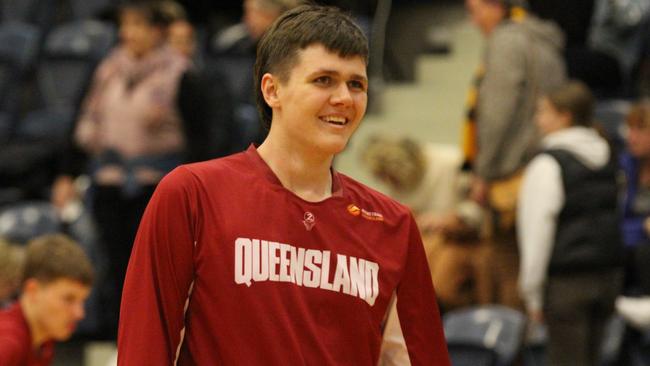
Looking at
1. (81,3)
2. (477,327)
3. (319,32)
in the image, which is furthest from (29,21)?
(319,32)

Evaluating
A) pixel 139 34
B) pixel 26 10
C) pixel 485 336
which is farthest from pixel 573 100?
pixel 26 10

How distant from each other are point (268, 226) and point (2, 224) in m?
5.05

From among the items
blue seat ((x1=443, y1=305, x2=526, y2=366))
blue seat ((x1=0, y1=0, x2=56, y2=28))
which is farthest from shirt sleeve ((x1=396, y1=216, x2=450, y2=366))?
blue seat ((x1=0, y1=0, x2=56, y2=28))

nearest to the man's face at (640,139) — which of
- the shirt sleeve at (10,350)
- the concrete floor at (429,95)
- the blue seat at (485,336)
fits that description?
the blue seat at (485,336)

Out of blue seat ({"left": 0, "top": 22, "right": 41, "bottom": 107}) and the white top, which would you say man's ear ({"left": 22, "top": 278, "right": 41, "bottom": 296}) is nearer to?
the white top

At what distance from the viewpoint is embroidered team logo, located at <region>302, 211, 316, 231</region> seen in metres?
3.02

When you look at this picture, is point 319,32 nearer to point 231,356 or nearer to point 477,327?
point 231,356

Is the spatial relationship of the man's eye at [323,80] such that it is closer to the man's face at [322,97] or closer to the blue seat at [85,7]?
the man's face at [322,97]

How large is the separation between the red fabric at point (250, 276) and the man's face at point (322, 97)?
0.47ft

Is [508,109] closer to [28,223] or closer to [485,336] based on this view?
[485,336]

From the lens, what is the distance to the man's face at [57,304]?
420 cm

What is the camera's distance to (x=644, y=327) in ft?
21.6

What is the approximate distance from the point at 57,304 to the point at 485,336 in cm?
235

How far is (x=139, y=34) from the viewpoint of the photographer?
24.0 ft
